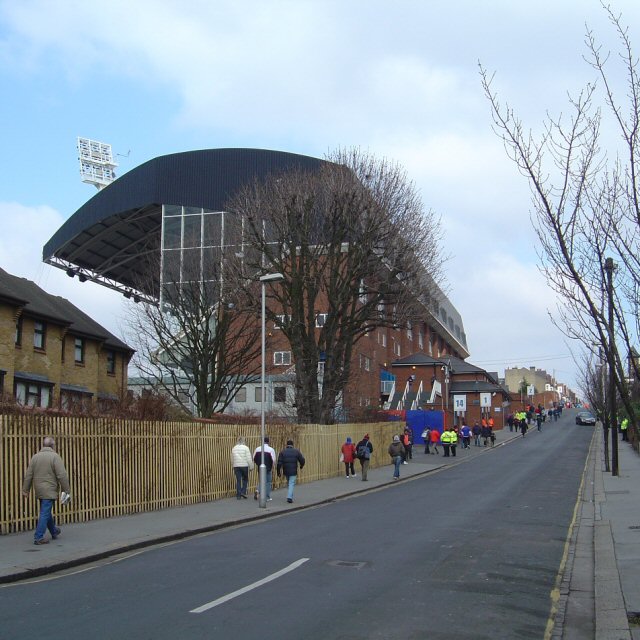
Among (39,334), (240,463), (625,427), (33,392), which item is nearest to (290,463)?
(240,463)

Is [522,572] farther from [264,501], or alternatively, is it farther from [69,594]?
[264,501]

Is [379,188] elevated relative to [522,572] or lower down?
elevated

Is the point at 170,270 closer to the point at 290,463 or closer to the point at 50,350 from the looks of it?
the point at 50,350

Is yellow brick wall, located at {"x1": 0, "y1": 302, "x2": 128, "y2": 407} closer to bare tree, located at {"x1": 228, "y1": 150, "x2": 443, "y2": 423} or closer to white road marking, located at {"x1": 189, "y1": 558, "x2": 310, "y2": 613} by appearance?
bare tree, located at {"x1": 228, "y1": 150, "x2": 443, "y2": 423}

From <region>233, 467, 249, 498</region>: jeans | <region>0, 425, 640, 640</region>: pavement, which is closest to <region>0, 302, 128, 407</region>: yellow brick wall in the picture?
<region>233, 467, 249, 498</region>: jeans

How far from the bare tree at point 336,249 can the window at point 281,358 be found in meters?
16.0

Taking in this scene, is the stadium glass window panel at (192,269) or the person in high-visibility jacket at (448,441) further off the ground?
the stadium glass window panel at (192,269)

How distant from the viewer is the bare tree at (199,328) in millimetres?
33438

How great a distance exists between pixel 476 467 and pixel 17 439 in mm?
23046

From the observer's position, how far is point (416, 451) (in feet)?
145

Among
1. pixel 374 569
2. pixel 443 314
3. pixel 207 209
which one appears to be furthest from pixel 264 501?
Answer: pixel 443 314

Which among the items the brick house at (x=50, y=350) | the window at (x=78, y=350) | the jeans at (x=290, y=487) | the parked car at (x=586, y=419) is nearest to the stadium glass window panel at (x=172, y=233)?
the brick house at (x=50, y=350)

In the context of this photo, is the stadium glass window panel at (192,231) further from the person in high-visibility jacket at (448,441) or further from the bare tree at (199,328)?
the person in high-visibility jacket at (448,441)

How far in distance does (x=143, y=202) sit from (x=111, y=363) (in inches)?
583
